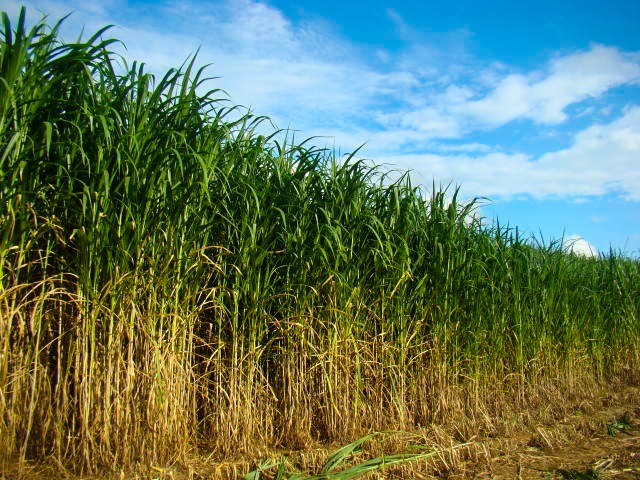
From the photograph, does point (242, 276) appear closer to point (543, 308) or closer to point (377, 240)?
point (377, 240)

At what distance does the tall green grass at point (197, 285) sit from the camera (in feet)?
9.04

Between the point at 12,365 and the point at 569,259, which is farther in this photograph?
the point at 569,259

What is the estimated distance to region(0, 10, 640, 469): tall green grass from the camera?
2.75m

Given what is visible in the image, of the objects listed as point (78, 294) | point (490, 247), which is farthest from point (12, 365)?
point (490, 247)

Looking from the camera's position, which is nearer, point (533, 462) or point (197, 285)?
point (197, 285)

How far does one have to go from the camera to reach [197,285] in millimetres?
3215

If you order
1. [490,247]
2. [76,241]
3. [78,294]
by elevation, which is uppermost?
[490,247]

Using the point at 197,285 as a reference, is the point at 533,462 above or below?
below

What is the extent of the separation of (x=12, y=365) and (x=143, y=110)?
5.32ft

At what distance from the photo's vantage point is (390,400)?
4.14 metres

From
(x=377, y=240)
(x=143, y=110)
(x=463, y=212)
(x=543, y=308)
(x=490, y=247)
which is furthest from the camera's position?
(x=543, y=308)

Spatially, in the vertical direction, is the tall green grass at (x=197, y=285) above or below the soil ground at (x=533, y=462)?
above

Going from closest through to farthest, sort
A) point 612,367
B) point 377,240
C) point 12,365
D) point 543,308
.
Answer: point 12,365 < point 377,240 < point 543,308 < point 612,367

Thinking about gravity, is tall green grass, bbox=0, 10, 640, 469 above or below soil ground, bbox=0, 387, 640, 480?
above
